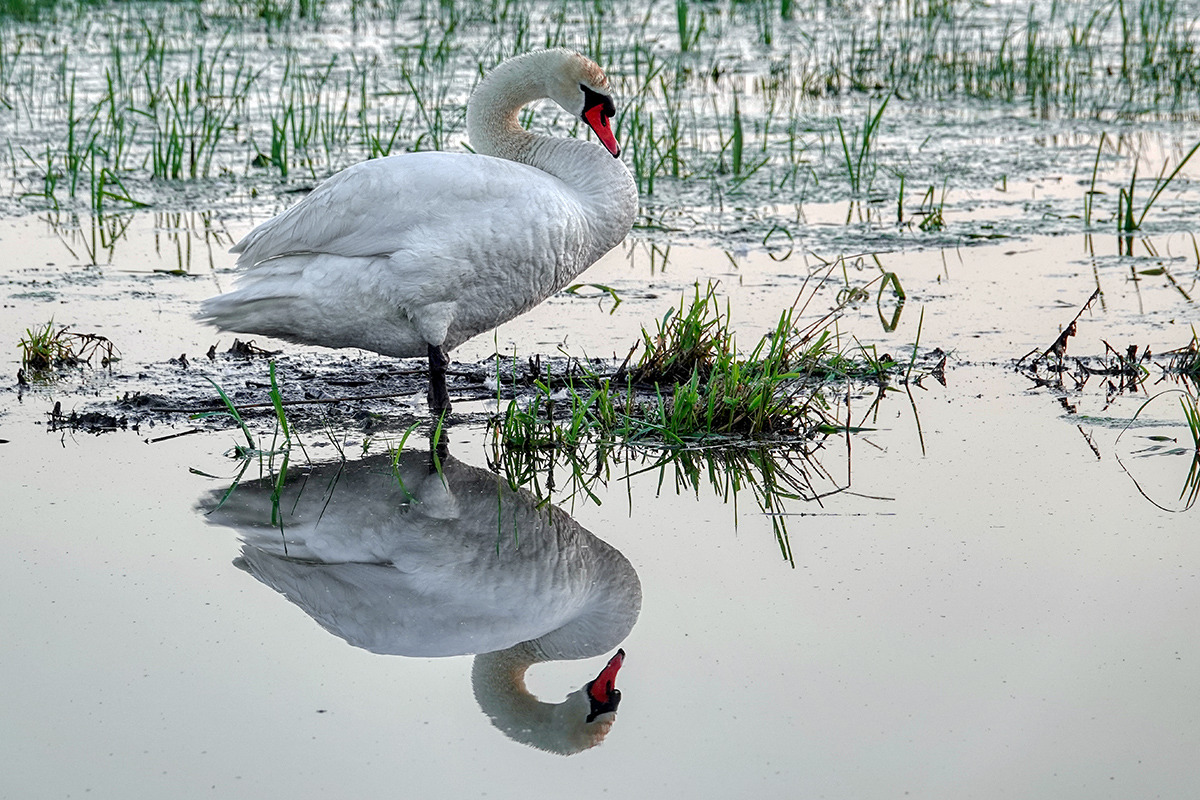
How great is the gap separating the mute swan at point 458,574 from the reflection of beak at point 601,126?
1.44 meters

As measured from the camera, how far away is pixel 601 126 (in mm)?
5598

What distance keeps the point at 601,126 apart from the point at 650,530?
1.99 m

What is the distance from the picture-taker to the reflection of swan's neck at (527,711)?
3.04 metres

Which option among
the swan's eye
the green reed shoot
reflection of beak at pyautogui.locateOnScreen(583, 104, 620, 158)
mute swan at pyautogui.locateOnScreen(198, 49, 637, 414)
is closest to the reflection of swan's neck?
mute swan at pyautogui.locateOnScreen(198, 49, 637, 414)

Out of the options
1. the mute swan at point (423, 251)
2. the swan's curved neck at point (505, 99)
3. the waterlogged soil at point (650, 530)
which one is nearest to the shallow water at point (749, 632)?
the waterlogged soil at point (650, 530)

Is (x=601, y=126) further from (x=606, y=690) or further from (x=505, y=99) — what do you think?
(x=606, y=690)

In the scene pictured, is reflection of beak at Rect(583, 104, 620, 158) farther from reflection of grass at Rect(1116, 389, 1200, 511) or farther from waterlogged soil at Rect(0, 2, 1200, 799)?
reflection of grass at Rect(1116, 389, 1200, 511)

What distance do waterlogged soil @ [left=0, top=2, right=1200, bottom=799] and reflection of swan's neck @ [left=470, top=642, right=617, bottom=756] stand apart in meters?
0.03

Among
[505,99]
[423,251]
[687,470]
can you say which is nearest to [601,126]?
[505,99]

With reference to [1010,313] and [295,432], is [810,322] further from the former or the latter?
[295,432]

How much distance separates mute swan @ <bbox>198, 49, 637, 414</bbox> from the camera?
4906mm

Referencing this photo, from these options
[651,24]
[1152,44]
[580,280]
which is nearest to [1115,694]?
[580,280]

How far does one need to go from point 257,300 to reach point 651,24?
Answer: 393 inches

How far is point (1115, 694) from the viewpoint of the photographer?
3129 millimetres
